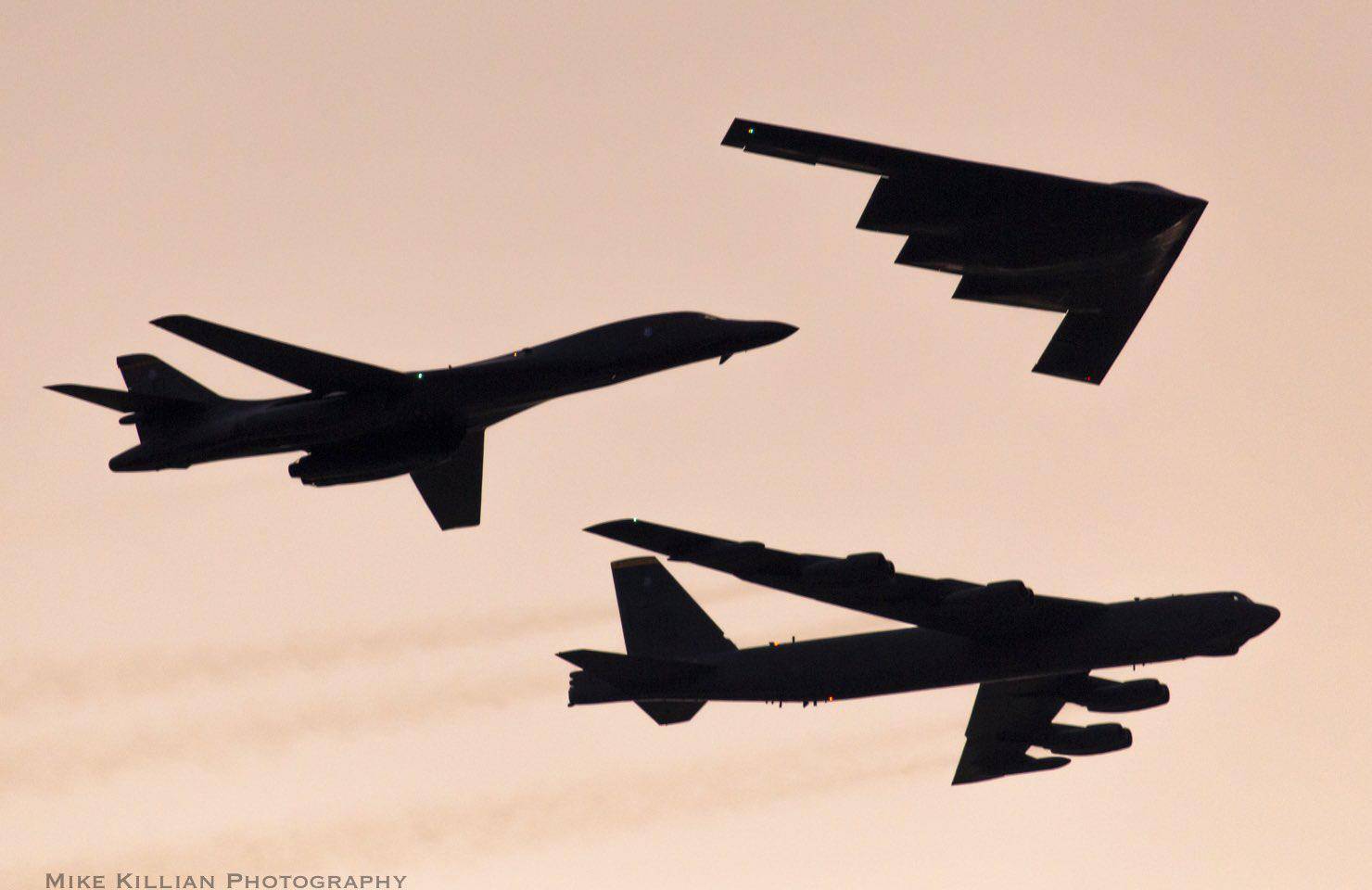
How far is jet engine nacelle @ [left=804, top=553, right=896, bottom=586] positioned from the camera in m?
47.9

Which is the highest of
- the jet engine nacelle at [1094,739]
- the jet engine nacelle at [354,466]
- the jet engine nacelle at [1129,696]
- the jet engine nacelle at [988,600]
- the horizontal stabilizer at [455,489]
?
the horizontal stabilizer at [455,489]

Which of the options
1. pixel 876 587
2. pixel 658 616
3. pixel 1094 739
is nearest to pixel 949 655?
pixel 876 587

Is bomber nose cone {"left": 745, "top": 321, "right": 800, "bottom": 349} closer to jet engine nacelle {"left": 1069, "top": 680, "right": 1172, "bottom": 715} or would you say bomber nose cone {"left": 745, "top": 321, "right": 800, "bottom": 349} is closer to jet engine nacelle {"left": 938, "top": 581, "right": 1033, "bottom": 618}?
jet engine nacelle {"left": 938, "top": 581, "right": 1033, "bottom": 618}

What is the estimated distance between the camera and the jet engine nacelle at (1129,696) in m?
56.2

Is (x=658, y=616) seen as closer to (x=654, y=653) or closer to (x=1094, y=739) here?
(x=654, y=653)

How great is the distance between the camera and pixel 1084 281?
178 feet

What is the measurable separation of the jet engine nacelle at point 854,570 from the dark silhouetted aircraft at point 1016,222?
830 cm

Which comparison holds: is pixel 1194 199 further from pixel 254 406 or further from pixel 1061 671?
pixel 254 406

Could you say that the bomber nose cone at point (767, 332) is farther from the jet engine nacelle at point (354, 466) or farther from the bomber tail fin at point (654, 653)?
the jet engine nacelle at point (354, 466)

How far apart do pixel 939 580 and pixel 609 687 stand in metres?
9.24

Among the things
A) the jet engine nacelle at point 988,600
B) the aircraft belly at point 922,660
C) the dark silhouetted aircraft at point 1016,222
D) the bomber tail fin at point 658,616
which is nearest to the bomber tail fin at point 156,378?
the bomber tail fin at point 658,616

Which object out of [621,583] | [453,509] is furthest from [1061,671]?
[453,509]

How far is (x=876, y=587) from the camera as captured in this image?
4988cm

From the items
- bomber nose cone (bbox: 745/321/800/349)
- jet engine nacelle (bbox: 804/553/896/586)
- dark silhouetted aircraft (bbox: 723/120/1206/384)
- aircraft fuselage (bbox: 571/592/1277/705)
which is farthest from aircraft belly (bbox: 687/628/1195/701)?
dark silhouetted aircraft (bbox: 723/120/1206/384)
